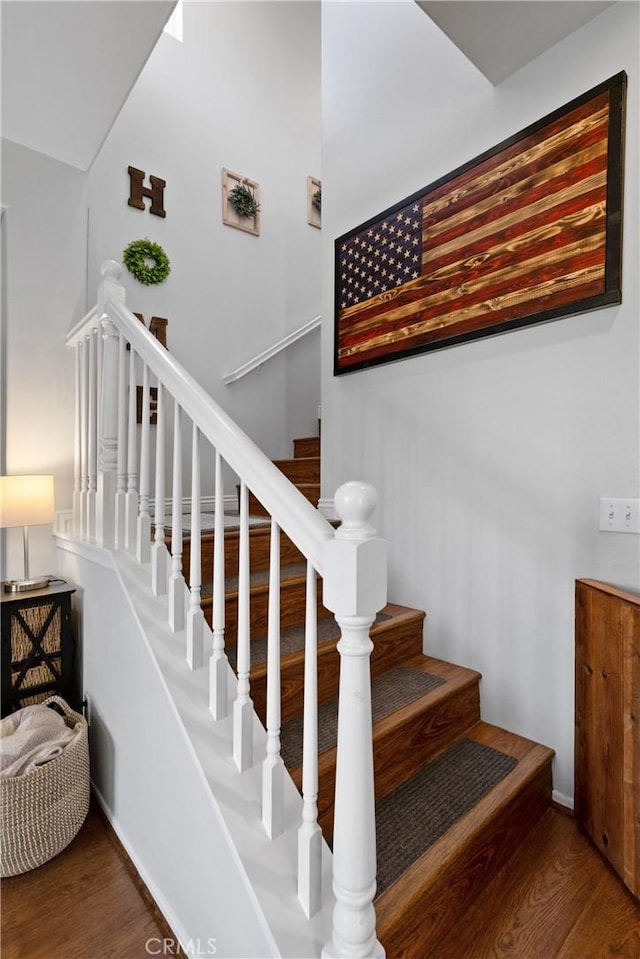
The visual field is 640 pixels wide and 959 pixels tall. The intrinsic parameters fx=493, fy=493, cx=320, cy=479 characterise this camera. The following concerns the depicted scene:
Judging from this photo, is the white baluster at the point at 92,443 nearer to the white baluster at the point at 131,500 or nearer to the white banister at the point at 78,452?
the white banister at the point at 78,452

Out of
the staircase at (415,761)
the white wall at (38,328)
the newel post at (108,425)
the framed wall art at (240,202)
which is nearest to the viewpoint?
the staircase at (415,761)

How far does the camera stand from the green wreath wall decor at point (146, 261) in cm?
306

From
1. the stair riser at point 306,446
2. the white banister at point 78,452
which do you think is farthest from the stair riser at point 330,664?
the stair riser at point 306,446

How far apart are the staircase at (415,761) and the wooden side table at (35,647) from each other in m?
0.58

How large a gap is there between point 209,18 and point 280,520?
13.8 feet

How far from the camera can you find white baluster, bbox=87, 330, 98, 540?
1.98 meters

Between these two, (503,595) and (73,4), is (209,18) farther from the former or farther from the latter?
(503,595)

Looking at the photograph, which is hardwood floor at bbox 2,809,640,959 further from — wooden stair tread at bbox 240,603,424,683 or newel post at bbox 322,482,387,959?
wooden stair tread at bbox 240,603,424,683

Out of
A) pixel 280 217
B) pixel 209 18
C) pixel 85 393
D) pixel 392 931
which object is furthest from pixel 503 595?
pixel 209 18

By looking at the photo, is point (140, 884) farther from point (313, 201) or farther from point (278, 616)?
point (313, 201)

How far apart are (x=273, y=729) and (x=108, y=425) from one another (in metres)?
1.28

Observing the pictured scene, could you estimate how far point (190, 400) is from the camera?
136cm

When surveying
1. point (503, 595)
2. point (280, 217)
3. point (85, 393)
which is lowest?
point (503, 595)

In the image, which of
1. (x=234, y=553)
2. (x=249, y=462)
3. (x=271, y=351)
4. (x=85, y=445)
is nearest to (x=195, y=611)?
(x=249, y=462)
